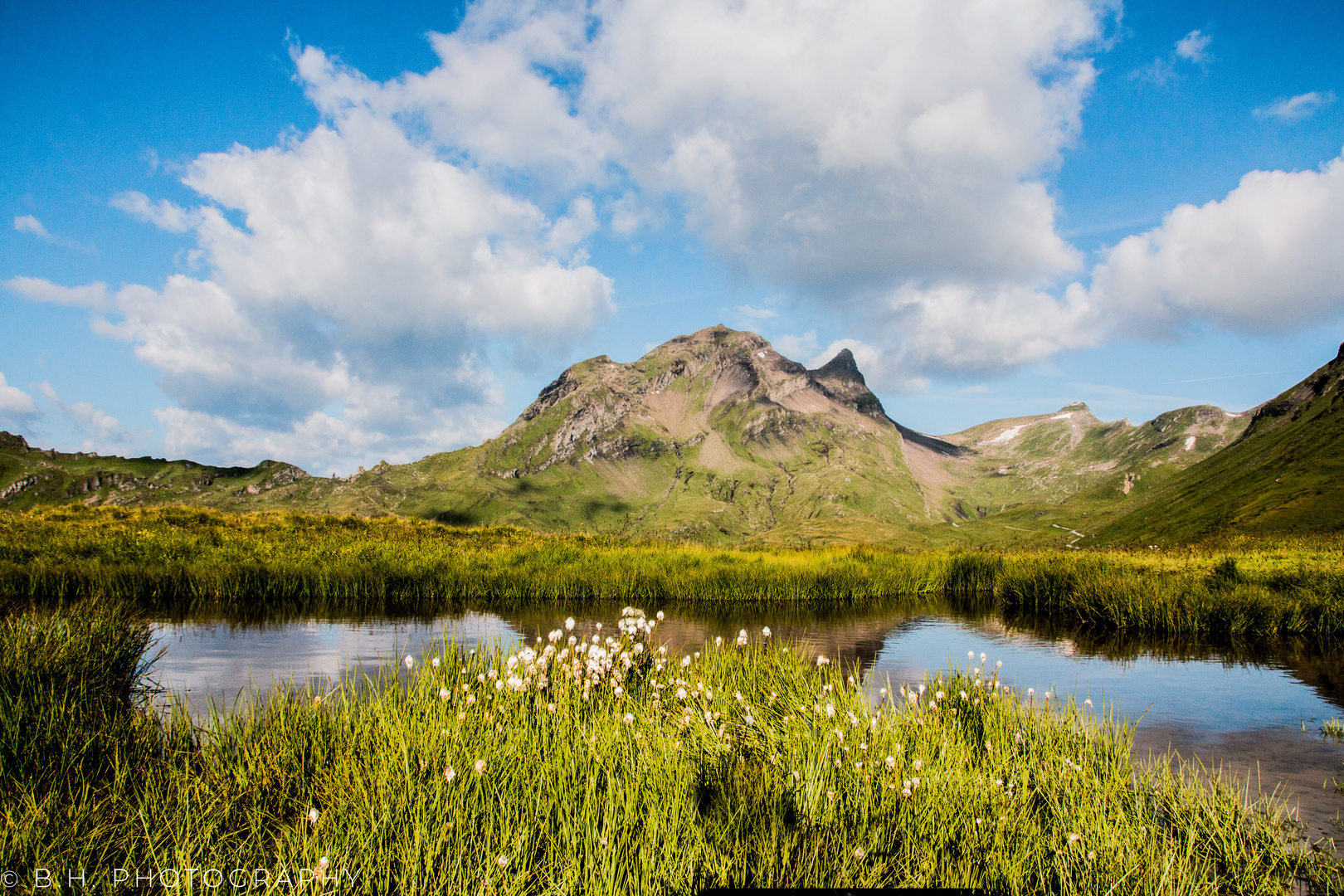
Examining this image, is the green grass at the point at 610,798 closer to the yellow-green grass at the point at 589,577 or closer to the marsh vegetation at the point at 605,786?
the marsh vegetation at the point at 605,786

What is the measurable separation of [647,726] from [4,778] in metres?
6.64

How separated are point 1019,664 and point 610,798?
66.3 ft

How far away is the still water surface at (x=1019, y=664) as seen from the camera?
41.9ft

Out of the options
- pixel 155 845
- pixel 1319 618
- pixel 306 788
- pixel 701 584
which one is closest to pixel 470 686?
pixel 306 788

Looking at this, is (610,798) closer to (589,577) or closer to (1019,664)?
(1019,664)

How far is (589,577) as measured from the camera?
3662 cm

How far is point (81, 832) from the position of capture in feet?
19.7

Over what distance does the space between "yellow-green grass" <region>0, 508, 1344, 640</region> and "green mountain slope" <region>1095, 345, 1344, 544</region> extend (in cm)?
8728

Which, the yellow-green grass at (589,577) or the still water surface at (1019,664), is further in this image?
the yellow-green grass at (589,577)

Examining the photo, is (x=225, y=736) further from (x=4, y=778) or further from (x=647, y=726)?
(x=647, y=726)

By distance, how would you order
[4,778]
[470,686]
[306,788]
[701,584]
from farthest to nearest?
[701,584] < [470,686] < [306,788] < [4,778]

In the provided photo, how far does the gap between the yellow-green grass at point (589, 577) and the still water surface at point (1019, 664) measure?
3401 mm

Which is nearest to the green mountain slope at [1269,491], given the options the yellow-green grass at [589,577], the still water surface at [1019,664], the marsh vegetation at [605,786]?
the yellow-green grass at [589,577]

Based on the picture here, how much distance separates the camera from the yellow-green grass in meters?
28.6
